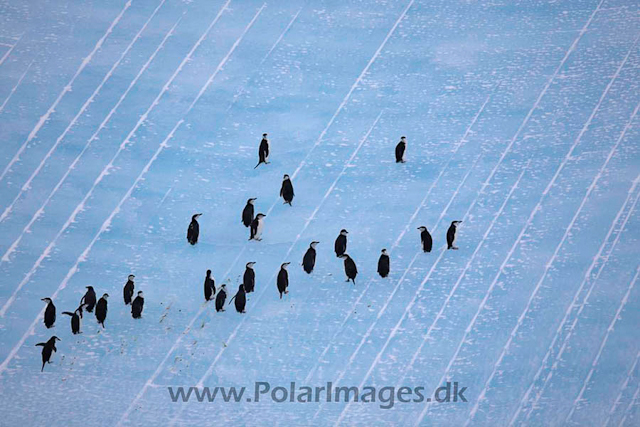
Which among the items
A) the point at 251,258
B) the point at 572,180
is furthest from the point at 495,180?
the point at 251,258

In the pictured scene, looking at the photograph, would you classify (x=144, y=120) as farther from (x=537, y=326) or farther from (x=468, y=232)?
(x=537, y=326)

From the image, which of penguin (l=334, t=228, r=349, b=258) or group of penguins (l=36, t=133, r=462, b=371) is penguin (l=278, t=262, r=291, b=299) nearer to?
group of penguins (l=36, t=133, r=462, b=371)

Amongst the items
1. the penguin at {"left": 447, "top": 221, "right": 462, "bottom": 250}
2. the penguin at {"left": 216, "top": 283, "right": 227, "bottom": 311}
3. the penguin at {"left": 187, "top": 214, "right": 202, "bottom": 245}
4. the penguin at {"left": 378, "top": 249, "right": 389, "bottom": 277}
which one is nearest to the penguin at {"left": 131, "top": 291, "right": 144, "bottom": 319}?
the penguin at {"left": 216, "top": 283, "right": 227, "bottom": 311}

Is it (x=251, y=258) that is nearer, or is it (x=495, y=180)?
(x=251, y=258)

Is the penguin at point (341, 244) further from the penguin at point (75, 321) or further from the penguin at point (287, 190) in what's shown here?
the penguin at point (75, 321)

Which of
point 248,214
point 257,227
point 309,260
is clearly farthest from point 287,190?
point 309,260

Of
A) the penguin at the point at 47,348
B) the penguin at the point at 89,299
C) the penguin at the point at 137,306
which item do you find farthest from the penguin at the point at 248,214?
the penguin at the point at 47,348

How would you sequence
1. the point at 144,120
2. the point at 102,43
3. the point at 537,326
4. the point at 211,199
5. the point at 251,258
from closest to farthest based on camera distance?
the point at 537,326
the point at 251,258
the point at 211,199
the point at 144,120
the point at 102,43
